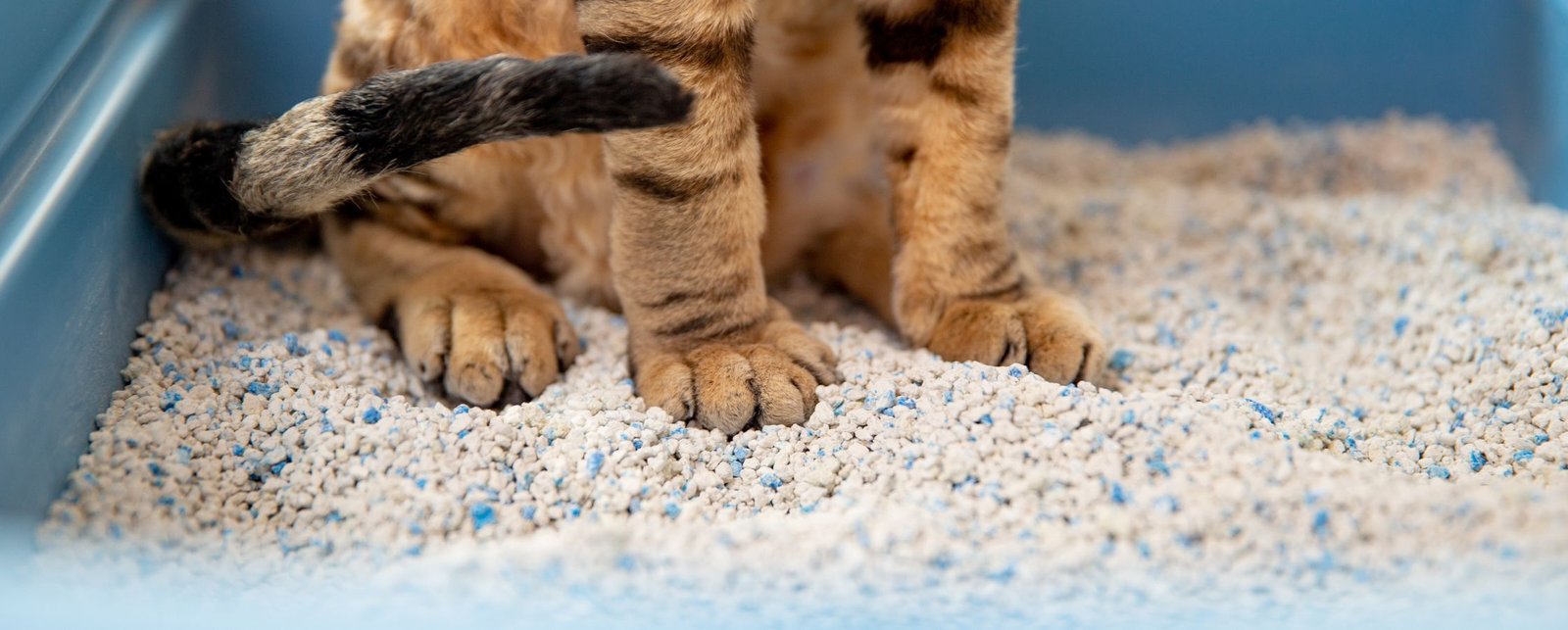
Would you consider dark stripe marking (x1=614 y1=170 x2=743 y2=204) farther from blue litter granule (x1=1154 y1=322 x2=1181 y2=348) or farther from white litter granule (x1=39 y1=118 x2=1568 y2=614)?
blue litter granule (x1=1154 y1=322 x2=1181 y2=348)

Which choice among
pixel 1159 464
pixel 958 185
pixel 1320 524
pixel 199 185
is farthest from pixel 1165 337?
pixel 199 185

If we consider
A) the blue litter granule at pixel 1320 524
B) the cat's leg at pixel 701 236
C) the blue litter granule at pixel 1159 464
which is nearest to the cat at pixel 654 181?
the cat's leg at pixel 701 236

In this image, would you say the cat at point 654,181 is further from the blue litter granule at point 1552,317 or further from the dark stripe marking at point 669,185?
the blue litter granule at point 1552,317

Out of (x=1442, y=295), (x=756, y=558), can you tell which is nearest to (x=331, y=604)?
(x=756, y=558)

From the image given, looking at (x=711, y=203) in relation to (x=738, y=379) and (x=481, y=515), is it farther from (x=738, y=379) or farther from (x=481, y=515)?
(x=481, y=515)

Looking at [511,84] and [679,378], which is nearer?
[511,84]

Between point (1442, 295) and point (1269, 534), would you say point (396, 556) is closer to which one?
point (1269, 534)

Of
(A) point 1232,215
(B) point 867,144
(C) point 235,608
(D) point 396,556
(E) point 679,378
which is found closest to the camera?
(C) point 235,608
